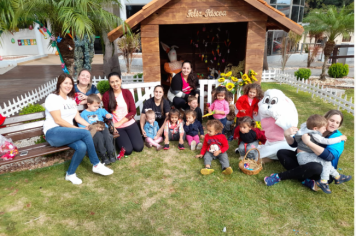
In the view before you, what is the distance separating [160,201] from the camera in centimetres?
325

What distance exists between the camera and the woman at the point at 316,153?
306cm

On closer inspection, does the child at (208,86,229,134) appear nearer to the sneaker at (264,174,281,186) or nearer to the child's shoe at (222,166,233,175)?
the child's shoe at (222,166,233,175)

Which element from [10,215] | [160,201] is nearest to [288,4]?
[160,201]

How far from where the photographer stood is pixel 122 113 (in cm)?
475

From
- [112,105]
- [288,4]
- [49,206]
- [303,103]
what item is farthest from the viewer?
[288,4]

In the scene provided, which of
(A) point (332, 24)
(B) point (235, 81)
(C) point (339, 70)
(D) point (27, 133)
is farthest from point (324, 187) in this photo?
(C) point (339, 70)

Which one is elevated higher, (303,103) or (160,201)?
(303,103)

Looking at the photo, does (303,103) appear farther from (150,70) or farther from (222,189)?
(222,189)

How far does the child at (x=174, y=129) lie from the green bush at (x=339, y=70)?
37.0ft

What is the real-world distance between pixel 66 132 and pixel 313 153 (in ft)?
12.1

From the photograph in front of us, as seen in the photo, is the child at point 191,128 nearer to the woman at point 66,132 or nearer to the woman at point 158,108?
the woman at point 158,108

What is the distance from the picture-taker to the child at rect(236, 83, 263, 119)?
4584mm

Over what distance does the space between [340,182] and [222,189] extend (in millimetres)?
1671

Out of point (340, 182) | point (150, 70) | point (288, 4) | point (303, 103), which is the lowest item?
point (340, 182)
